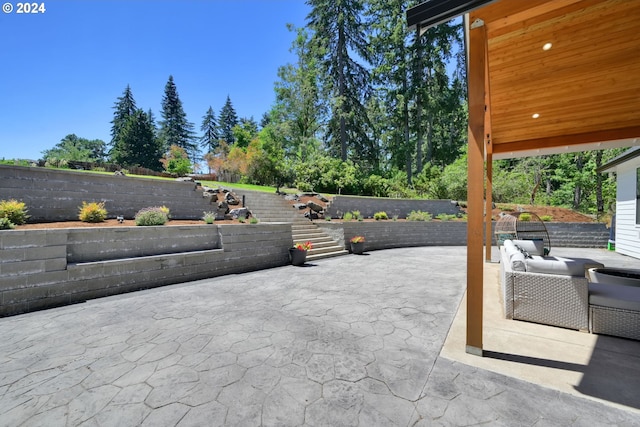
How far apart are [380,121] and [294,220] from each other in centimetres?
2045

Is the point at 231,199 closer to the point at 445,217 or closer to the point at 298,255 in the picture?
the point at 298,255

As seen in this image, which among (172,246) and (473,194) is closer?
(473,194)

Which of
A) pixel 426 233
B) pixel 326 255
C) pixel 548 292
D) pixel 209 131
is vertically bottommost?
pixel 326 255

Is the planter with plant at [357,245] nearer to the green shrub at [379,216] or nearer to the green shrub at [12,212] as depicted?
the green shrub at [379,216]

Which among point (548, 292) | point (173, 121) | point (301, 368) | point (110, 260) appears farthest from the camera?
point (173, 121)

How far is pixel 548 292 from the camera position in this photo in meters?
3.22

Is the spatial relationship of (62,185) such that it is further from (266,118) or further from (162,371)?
(266,118)

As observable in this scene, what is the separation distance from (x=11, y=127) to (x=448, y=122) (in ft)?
191

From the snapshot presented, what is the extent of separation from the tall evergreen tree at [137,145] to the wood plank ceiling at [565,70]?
44.0 metres

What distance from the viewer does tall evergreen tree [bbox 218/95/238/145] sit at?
181ft

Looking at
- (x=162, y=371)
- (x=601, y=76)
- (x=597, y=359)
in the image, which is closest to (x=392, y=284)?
(x=597, y=359)

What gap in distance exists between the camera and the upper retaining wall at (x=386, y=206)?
11.7 m

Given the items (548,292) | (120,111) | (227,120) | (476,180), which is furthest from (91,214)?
(227,120)

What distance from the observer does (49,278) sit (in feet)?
13.1
